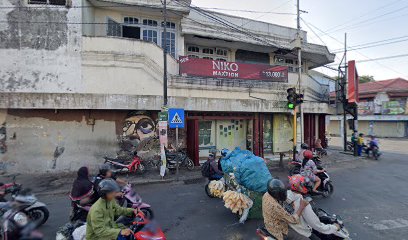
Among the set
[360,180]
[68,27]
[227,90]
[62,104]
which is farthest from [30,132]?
[360,180]

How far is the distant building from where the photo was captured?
26453mm

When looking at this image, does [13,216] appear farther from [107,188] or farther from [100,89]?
[100,89]

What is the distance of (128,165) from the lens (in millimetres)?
9547

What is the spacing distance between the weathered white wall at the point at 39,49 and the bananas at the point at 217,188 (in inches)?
276

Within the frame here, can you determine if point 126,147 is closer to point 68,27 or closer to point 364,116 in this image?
point 68,27

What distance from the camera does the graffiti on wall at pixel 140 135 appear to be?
1043 cm

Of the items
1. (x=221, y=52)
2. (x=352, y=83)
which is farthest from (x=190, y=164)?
(x=352, y=83)

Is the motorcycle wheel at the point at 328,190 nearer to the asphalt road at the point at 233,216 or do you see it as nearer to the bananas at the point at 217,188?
the asphalt road at the point at 233,216

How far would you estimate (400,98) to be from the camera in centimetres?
2645

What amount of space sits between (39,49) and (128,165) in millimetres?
5854

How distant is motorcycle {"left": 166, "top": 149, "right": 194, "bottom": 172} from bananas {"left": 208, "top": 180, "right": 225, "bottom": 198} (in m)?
3.79

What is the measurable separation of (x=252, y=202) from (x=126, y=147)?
693cm

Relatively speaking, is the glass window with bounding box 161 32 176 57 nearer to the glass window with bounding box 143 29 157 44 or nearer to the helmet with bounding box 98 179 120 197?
the glass window with bounding box 143 29 157 44

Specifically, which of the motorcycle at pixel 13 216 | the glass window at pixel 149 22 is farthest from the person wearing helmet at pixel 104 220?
the glass window at pixel 149 22
